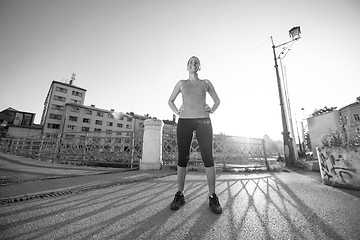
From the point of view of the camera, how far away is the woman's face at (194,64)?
2435mm

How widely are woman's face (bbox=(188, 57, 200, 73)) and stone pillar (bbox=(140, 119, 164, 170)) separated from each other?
137 inches

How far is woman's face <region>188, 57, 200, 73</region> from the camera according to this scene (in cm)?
244

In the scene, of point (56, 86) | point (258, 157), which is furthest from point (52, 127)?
point (258, 157)

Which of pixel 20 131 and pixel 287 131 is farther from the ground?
pixel 20 131

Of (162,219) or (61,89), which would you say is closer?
(162,219)

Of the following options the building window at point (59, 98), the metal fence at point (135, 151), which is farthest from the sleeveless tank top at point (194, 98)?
the building window at point (59, 98)

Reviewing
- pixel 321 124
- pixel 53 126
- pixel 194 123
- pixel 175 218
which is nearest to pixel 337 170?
pixel 194 123

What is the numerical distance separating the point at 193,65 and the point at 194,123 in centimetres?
99

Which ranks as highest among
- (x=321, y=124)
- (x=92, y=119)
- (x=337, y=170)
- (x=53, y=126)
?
(x=92, y=119)

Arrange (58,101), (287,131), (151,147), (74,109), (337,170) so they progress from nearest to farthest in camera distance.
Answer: (337,170), (151,147), (287,131), (74,109), (58,101)

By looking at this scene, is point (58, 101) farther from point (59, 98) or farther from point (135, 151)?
point (135, 151)

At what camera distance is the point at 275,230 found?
4.40 feet

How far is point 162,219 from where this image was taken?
5.06 feet

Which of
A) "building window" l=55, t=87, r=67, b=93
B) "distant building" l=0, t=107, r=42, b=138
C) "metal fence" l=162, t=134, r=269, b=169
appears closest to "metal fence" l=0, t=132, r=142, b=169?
"metal fence" l=162, t=134, r=269, b=169
